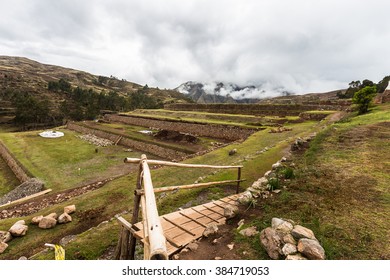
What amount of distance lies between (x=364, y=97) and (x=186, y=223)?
875 inches

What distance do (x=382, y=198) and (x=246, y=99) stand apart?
6887 inches

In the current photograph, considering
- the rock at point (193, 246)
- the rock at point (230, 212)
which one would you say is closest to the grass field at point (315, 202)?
the rock at point (230, 212)

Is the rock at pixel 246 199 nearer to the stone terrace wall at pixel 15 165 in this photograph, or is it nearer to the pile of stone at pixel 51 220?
the pile of stone at pixel 51 220

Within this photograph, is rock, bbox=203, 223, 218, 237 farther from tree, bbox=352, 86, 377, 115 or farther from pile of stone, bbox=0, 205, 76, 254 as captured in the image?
tree, bbox=352, 86, 377, 115

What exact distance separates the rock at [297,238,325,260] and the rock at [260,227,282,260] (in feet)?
1.01

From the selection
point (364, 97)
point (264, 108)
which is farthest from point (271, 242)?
point (264, 108)

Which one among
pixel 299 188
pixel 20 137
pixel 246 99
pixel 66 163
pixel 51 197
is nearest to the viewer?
pixel 299 188

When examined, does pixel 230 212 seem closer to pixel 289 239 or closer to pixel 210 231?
pixel 210 231

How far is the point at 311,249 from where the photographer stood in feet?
10.0

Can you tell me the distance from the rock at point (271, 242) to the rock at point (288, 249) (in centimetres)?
9
